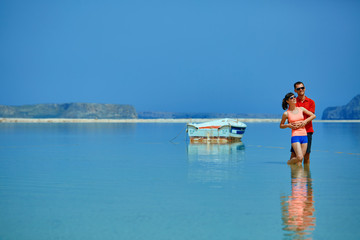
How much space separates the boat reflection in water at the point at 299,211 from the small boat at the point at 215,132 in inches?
863

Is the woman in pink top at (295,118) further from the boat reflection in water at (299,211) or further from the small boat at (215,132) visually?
the small boat at (215,132)

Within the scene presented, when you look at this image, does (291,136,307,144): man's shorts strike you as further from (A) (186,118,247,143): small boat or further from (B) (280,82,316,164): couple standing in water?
(A) (186,118,247,143): small boat

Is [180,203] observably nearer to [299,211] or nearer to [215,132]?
[299,211]

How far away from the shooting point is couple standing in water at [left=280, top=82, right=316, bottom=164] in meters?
13.4

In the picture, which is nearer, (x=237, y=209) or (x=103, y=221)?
(x=103, y=221)

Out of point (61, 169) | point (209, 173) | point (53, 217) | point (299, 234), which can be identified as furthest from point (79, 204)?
point (61, 169)

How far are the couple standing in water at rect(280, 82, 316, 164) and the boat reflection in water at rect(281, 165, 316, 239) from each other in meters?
1.37

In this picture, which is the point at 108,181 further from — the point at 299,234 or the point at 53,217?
the point at 299,234

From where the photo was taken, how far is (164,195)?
10805mm

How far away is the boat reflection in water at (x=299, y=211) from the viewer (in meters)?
7.32

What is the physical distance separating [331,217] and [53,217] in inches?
207

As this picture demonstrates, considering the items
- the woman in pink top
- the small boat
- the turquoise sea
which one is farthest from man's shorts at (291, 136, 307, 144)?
the small boat

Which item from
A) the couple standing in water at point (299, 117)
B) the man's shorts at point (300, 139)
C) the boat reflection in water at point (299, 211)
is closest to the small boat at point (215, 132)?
the couple standing in water at point (299, 117)

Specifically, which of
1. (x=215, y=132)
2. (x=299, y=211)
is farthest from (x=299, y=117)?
(x=215, y=132)
